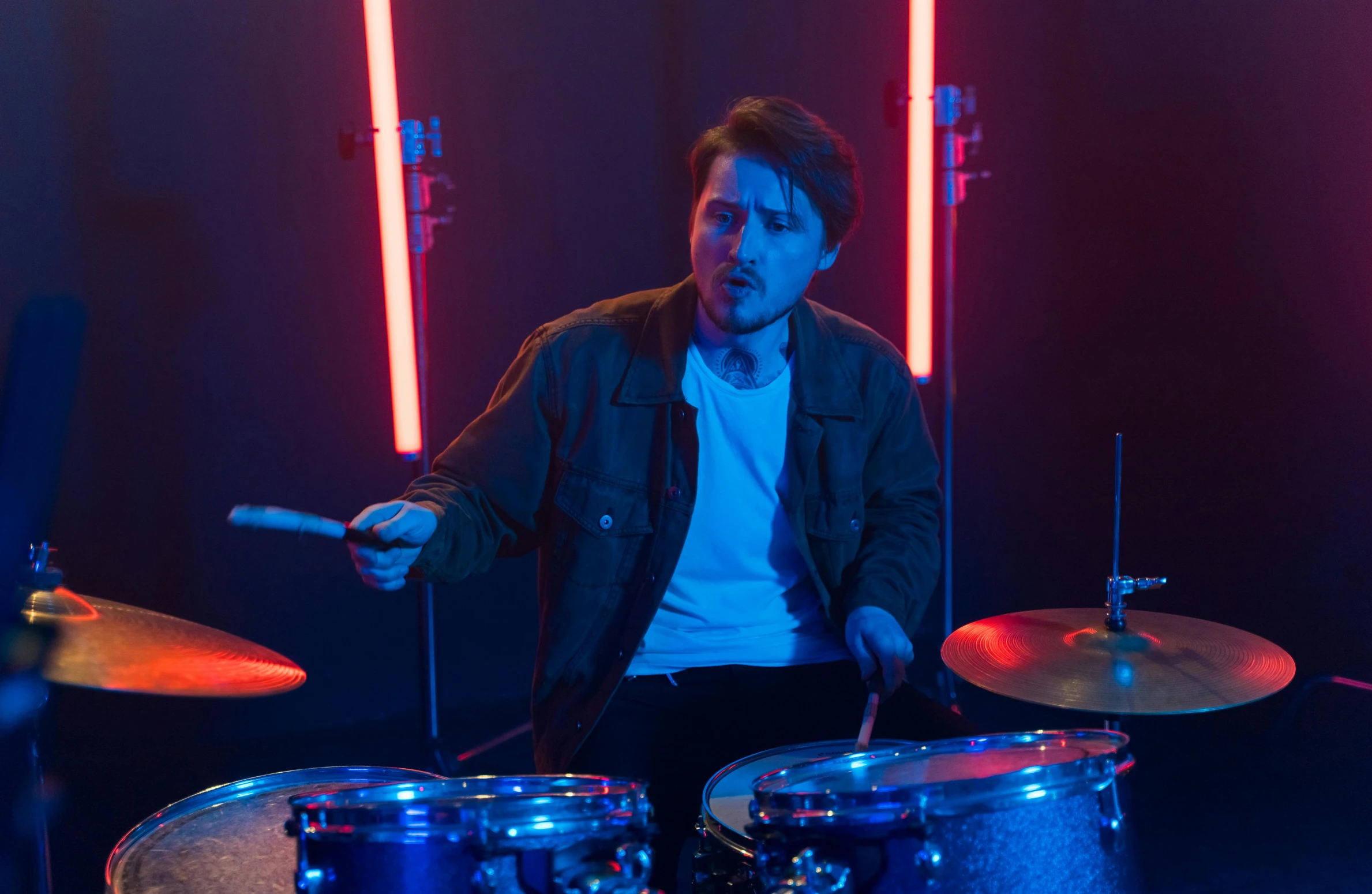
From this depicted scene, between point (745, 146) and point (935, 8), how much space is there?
1.71m

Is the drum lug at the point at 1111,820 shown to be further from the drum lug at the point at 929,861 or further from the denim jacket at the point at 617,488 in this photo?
the denim jacket at the point at 617,488

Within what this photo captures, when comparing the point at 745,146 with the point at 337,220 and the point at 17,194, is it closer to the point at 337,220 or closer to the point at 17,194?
the point at 337,220

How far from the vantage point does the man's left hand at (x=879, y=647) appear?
60.7 inches

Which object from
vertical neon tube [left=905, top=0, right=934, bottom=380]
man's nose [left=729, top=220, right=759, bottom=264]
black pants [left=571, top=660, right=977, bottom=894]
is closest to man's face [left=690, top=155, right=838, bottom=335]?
man's nose [left=729, top=220, right=759, bottom=264]

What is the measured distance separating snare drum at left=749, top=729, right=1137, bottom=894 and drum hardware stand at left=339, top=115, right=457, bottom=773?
1.56 m

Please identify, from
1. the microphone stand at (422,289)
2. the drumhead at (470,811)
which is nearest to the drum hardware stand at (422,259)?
the microphone stand at (422,289)

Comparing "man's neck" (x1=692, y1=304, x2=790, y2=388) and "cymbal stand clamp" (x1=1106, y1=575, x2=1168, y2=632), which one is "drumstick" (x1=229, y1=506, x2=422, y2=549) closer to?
"man's neck" (x1=692, y1=304, x2=790, y2=388)

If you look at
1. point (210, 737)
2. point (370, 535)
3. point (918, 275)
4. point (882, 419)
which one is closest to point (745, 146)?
point (882, 419)

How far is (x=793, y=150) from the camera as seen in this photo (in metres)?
1.62

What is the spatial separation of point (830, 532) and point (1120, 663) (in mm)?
475

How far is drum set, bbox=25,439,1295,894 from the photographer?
967 mm

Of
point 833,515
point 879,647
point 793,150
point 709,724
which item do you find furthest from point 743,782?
point 793,150

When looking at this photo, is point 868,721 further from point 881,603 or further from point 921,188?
point 921,188

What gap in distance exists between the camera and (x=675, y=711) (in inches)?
61.8
